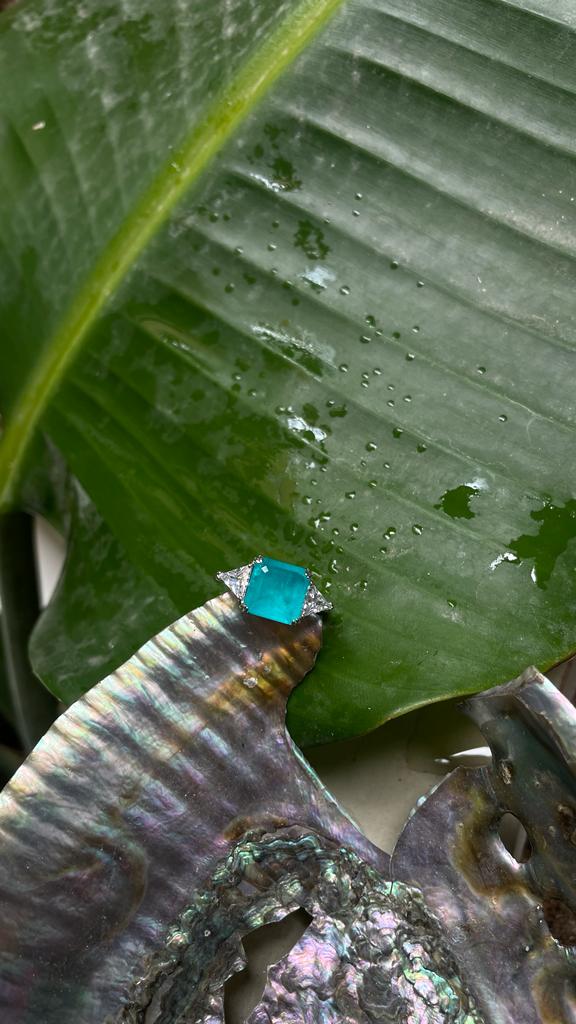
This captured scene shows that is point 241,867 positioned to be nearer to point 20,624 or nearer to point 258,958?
point 258,958

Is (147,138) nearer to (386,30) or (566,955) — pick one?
(386,30)

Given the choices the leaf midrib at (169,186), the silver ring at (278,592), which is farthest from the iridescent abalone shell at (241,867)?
the leaf midrib at (169,186)

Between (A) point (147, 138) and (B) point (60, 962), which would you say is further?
(A) point (147, 138)

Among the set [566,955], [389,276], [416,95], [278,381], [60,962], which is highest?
[416,95]

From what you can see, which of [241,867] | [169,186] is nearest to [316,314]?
[169,186]

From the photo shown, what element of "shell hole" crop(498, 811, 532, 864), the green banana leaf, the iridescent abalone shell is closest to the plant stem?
the green banana leaf

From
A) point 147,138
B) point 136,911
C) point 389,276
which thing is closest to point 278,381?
point 389,276

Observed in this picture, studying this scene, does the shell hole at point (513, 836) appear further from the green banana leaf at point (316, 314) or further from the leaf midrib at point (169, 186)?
the leaf midrib at point (169, 186)
